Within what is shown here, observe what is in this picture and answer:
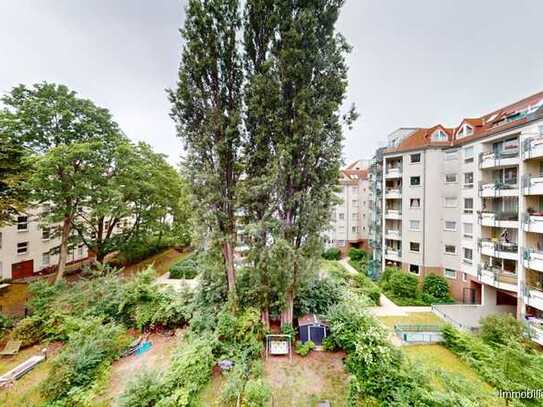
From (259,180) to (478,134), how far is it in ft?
58.0

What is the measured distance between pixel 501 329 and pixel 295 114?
14.3 metres

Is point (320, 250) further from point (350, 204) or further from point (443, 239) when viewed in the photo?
point (350, 204)

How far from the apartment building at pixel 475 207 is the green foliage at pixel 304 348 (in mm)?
13029

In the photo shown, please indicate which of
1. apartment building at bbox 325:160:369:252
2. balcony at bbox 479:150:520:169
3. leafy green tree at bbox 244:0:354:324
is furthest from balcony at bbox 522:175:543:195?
apartment building at bbox 325:160:369:252

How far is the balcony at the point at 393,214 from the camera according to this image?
836 inches

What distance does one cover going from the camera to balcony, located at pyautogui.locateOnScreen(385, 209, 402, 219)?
21234 mm

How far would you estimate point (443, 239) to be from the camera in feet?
61.9

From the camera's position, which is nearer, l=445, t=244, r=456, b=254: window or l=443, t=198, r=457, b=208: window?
l=445, t=244, r=456, b=254: window

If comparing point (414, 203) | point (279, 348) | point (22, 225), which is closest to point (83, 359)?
point (279, 348)

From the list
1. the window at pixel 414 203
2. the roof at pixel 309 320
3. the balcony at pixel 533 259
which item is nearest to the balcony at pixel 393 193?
the window at pixel 414 203

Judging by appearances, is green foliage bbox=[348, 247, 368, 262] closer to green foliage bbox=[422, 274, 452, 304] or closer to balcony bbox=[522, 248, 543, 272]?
green foliage bbox=[422, 274, 452, 304]

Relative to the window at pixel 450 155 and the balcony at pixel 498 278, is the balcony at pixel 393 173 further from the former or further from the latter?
the balcony at pixel 498 278

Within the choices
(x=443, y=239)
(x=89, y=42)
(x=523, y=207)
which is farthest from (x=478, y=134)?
(x=89, y=42)

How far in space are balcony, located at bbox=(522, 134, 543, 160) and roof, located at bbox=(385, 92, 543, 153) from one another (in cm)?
130
